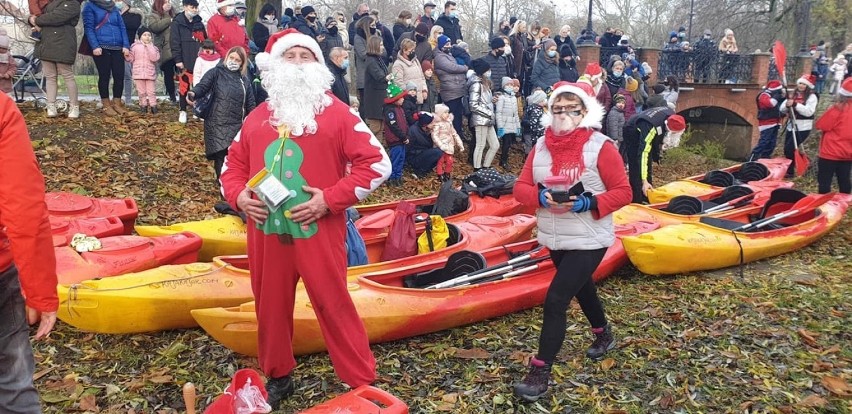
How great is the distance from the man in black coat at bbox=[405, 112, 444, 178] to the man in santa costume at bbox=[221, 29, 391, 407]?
6.26 m

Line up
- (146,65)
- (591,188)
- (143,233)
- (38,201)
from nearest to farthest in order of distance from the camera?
(38,201) → (591,188) → (143,233) → (146,65)

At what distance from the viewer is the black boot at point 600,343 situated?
169 inches

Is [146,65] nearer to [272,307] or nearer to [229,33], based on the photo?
[229,33]

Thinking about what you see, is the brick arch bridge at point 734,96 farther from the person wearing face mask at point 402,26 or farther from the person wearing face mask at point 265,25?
the person wearing face mask at point 265,25

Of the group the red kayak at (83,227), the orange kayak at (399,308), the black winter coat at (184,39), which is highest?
the black winter coat at (184,39)

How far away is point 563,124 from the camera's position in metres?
3.69

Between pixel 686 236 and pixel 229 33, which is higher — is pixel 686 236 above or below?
below

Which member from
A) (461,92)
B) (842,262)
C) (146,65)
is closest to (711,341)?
(842,262)

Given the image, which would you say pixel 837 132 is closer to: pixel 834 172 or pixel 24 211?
pixel 834 172

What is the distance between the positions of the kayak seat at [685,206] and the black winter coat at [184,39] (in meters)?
6.89

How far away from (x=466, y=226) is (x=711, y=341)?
256 centimetres

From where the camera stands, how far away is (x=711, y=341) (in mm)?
4602

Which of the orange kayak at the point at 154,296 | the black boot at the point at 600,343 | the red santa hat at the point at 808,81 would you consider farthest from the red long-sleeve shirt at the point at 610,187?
the red santa hat at the point at 808,81

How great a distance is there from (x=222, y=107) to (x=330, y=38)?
11.6ft
